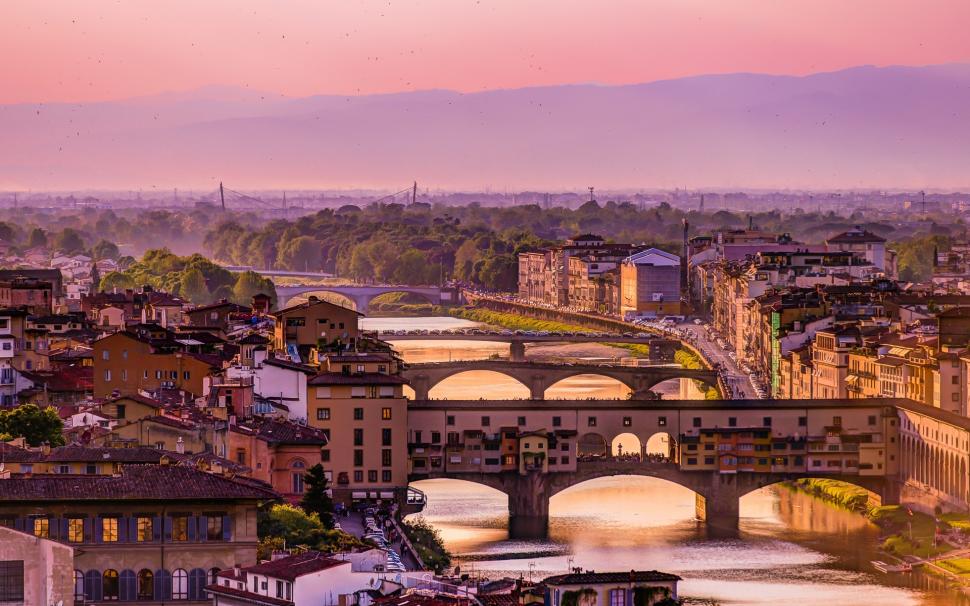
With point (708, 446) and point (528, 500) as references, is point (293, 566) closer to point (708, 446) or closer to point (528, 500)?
point (528, 500)

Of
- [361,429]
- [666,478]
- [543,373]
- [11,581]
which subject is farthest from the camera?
[543,373]

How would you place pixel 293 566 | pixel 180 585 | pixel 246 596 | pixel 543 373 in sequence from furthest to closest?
pixel 543 373
pixel 180 585
pixel 246 596
pixel 293 566

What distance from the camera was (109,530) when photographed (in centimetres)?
2225

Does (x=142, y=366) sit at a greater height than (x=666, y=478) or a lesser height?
greater

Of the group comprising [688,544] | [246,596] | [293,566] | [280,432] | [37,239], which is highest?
[37,239]

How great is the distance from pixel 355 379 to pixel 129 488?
1387cm

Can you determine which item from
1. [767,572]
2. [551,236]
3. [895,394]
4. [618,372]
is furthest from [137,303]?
[551,236]

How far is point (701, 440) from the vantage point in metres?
39.1

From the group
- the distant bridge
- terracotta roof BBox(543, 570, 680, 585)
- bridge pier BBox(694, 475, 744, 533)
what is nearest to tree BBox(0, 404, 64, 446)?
terracotta roof BBox(543, 570, 680, 585)

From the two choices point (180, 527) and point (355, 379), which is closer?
point (180, 527)

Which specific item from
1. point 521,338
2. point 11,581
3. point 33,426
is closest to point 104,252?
point 521,338

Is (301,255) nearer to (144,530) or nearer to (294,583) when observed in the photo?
(144,530)

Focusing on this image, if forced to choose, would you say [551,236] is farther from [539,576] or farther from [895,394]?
[539,576]

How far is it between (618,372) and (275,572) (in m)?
35.0
